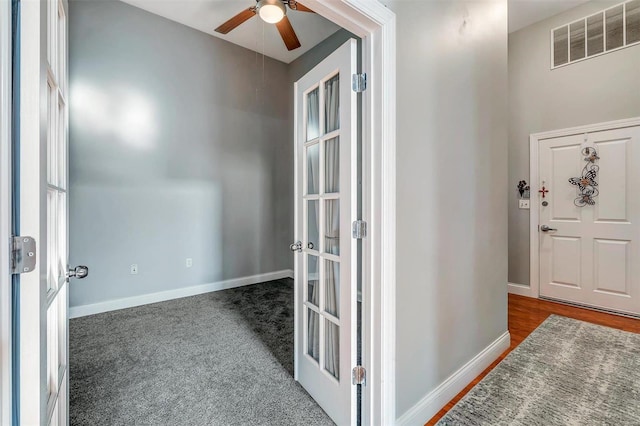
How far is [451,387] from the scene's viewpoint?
1733mm

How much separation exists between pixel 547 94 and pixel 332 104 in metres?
3.34

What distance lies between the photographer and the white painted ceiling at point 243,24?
3113mm

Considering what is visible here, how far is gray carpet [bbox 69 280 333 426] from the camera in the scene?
62.7 inches

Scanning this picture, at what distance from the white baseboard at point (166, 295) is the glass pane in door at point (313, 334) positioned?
7.68ft

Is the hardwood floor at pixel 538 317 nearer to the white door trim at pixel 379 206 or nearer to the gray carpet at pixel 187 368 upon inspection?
the white door trim at pixel 379 206

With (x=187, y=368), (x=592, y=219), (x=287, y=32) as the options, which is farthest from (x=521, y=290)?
(x=287, y=32)

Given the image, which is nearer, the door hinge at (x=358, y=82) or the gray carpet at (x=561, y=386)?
the door hinge at (x=358, y=82)

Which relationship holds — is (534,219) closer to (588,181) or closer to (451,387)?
(588,181)

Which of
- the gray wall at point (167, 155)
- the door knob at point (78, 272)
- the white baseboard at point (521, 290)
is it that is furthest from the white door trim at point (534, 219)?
the door knob at point (78, 272)

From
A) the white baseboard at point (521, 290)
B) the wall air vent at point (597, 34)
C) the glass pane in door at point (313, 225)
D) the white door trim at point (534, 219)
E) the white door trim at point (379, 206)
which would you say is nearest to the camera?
the white door trim at point (379, 206)

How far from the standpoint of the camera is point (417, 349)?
1.53 metres

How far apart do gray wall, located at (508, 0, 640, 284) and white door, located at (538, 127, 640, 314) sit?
7.8 inches

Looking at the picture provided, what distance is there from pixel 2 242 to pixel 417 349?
165 cm

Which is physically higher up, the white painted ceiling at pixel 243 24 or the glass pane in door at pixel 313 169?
the white painted ceiling at pixel 243 24
